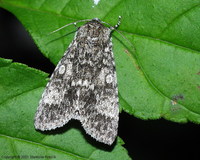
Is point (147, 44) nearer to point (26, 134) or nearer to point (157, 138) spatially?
point (26, 134)

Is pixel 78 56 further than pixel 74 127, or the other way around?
pixel 78 56

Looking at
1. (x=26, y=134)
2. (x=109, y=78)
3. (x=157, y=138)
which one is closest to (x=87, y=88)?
(x=109, y=78)

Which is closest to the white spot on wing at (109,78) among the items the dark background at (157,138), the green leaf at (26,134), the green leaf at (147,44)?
the green leaf at (147,44)

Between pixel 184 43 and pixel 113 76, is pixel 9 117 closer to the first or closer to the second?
pixel 113 76

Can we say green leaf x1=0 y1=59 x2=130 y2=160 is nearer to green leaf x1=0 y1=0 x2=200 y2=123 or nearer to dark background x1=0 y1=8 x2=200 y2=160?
green leaf x1=0 y1=0 x2=200 y2=123

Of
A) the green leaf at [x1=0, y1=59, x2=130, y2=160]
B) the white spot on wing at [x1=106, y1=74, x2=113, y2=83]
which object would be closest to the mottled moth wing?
the white spot on wing at [x1=106, y1=74, x2=113, y2=83]

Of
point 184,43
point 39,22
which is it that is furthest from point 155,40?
point 39,22
